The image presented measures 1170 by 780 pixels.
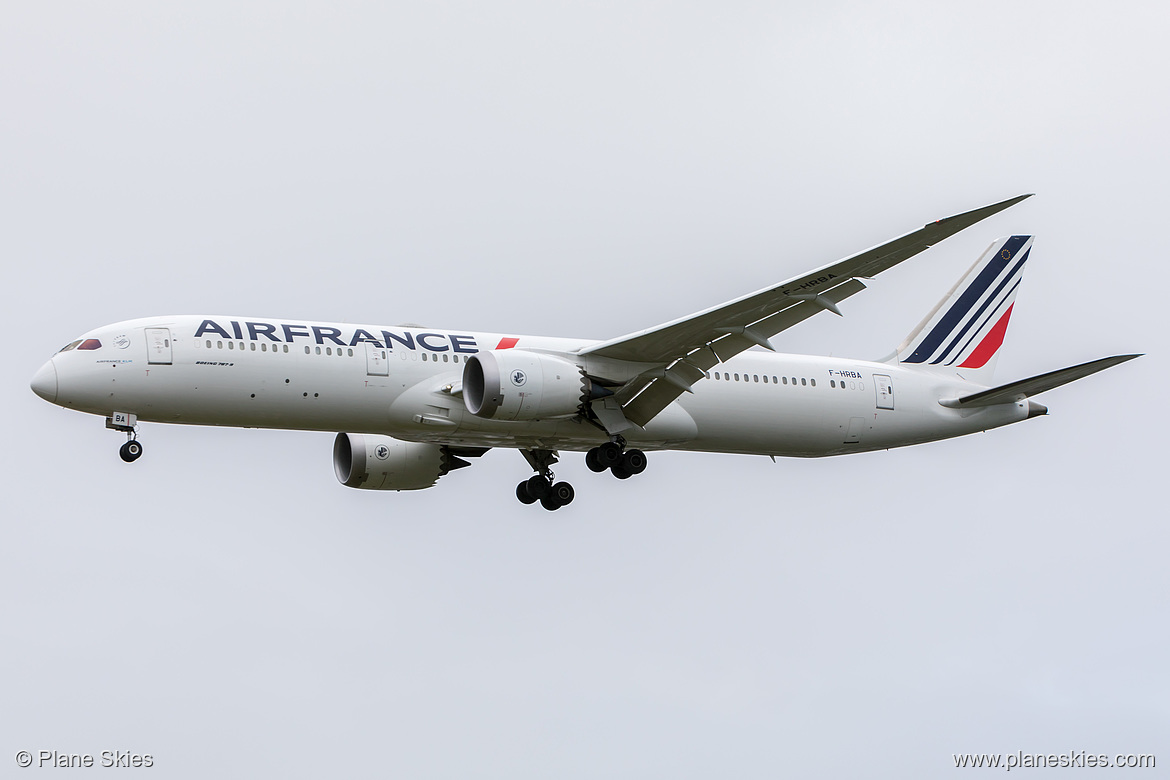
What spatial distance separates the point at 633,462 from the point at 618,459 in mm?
390

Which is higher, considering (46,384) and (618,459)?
(46,384)

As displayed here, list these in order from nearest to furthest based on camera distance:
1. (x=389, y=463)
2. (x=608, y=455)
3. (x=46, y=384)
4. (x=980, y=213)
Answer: (x=980, y=213)
(x=46, y=384)
(x=608, y=455)
(x=389, y=463)

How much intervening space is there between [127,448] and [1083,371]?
22.9m

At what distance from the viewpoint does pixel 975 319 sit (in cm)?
4362

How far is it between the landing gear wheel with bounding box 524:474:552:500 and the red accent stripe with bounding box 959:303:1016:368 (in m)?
12.7

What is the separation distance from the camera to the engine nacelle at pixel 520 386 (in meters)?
33.6

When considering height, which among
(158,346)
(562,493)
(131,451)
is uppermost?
(158,346)

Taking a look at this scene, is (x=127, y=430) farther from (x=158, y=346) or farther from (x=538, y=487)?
(x=538, y=487)

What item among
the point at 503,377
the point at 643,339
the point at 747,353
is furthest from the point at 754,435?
the point at 503,377

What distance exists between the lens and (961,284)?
44.2 m

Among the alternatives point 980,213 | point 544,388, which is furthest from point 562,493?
point 980,213

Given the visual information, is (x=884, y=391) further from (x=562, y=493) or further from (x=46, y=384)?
(x=46, y=384)

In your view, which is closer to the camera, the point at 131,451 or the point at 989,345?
the point at 131,451

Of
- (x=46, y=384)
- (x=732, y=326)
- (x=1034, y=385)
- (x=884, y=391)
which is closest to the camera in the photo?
(x=46, y=384)
